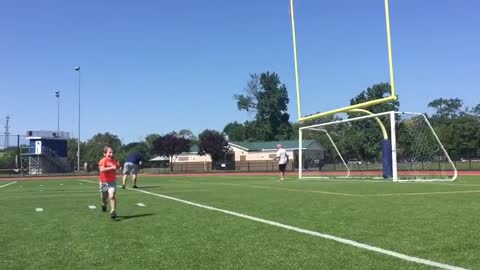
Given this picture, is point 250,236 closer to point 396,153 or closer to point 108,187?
point 108,187

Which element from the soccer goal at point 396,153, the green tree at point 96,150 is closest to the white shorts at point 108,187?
the soccer goal at point 396,153

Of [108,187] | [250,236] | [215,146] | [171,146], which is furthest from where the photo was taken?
[171,146]

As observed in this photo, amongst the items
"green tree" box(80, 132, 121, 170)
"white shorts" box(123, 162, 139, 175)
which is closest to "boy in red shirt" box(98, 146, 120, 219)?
"white shorts" box(123, 162, 139, 175)

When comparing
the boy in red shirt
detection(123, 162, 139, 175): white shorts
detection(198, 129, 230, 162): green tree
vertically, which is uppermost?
detection(198, 129, 230, 162): green tree

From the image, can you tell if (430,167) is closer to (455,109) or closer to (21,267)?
(21,267)

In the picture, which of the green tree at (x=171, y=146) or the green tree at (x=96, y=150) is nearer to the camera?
the green tree at (x=171, y=146)

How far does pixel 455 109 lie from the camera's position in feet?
436

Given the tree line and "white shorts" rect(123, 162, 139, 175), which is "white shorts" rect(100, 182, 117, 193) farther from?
the tree line

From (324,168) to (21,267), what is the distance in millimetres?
31260

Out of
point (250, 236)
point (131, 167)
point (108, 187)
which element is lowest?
point (250, 236)

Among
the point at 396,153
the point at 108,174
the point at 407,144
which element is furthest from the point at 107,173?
the point at 407,144

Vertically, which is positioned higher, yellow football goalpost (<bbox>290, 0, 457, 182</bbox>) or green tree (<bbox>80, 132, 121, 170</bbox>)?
green tree (<bbox>80, 132, 121, 170</bbox>)

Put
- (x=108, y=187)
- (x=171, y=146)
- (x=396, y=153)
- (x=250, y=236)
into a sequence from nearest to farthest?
(x=250, y=236) → (x=108, y=187) → (x=396, y=153) → (x=171, y=146)

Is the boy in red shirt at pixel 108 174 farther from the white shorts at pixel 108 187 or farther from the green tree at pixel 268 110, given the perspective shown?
the green tree at pixel 268 110
